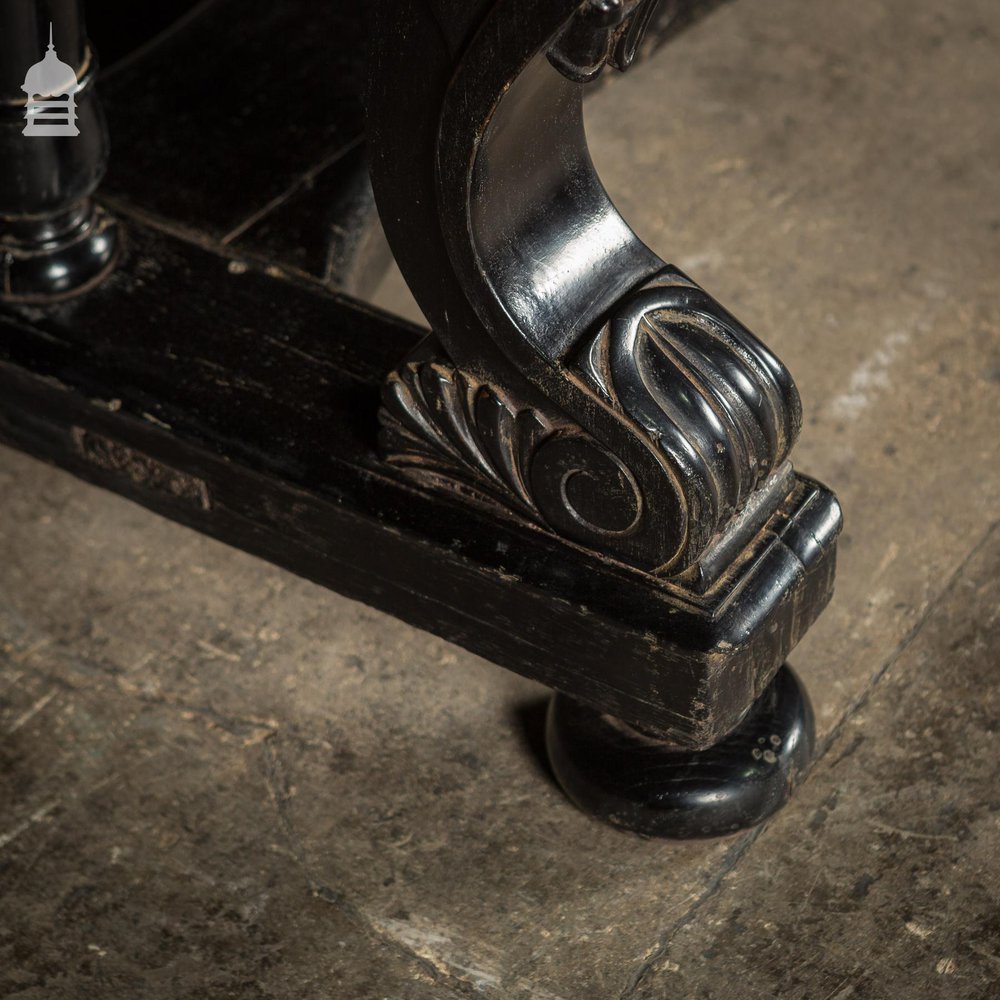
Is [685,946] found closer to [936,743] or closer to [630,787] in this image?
[630,787]

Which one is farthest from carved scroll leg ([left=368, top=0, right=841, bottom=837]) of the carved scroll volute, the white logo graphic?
the white logo graphic

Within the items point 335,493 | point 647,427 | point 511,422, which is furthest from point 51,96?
point 647,427

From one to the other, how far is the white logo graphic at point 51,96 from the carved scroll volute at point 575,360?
50 cm

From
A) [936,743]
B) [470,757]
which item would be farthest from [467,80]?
[936,743]

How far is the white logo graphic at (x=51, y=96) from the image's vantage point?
1.67m

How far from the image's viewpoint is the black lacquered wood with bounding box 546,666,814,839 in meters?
1.55

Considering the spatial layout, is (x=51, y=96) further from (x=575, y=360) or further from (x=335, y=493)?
(x=575, y=360)

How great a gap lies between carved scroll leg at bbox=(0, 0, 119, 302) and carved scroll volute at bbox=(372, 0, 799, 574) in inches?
19.6

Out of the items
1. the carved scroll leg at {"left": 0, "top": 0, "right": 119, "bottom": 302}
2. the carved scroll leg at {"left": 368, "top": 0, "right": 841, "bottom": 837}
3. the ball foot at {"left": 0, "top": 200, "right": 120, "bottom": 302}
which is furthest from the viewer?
the ball foot at {"left": 0, "top": 200, "right": 120, "bottom": 302}

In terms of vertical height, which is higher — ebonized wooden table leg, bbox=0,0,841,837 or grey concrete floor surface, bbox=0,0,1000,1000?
ebonized wooden table leg, bbox=0,0,841,837

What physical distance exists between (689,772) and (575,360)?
43 cm

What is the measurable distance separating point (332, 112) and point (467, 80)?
34.8 inches

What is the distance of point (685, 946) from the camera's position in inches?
59.4

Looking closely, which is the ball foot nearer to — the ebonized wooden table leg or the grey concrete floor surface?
the ebonized wooden table leg
